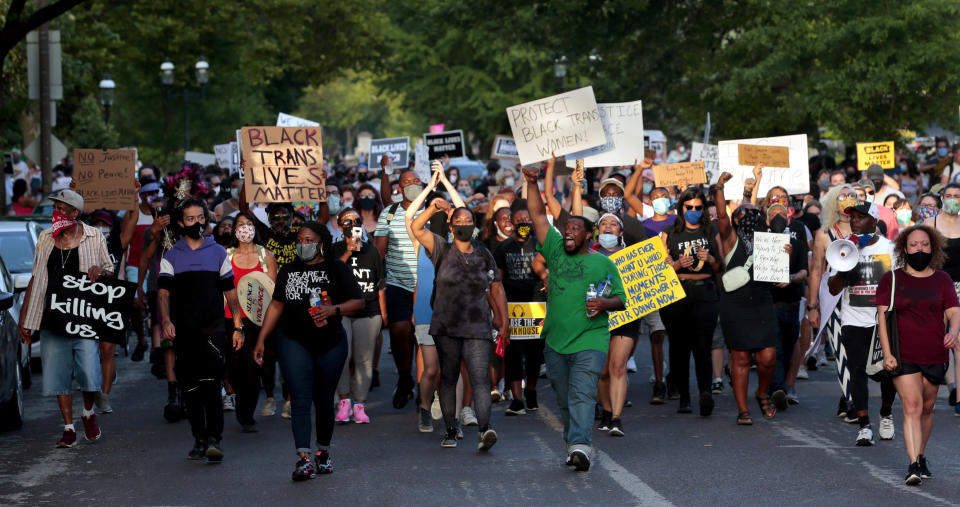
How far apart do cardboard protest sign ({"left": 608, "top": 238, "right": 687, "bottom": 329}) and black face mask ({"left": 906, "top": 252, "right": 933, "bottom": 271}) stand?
2593 mm

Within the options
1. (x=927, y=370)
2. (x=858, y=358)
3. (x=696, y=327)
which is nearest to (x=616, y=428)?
(x=696, y=327)

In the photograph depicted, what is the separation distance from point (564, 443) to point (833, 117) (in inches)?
813

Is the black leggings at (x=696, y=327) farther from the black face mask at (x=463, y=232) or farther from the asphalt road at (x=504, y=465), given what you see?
the black face mask at (x=463, y=232)

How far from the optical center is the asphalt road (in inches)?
364

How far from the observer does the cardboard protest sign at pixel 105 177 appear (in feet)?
51.2

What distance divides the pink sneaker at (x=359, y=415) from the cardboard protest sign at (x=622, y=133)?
4687 millimetres

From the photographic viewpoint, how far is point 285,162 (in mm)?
15102

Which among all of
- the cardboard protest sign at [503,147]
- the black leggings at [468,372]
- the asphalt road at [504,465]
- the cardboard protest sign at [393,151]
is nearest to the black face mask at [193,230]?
the asphalt road at [504,465]

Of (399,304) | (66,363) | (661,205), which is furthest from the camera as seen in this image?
(661,205)

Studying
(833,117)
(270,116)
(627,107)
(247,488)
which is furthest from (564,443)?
(270,116)

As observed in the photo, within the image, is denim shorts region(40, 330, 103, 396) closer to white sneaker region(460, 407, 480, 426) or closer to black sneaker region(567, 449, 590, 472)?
white sneaker region(460, 407, 480, 426)

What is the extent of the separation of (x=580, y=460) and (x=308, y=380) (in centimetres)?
182

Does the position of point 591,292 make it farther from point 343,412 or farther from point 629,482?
point 343,412

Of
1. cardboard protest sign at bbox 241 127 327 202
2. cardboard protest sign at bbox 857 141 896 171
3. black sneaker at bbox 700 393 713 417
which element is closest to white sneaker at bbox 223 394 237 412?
cardboard protest sign at bbox 241 127 327 202
